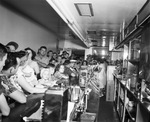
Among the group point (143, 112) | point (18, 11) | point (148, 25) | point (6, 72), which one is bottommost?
point (143, 112)

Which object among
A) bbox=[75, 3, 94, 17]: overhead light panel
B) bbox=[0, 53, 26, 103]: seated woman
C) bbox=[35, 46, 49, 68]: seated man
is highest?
bbox=[75, 3, 94, 17]: overhead light panel

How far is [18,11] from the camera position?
4598 millimetres

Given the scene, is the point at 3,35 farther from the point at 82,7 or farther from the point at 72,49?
the point at 72,49

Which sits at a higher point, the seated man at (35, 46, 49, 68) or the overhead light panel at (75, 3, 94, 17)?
the overhead light panel at (75, 3, 94, 17)

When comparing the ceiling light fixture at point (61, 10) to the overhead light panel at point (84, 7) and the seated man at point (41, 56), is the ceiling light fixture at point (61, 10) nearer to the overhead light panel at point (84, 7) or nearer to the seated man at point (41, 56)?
the overhead light panel at point (84, 7)

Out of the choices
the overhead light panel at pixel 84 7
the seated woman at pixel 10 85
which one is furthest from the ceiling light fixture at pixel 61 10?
the seated woman at pixel 10 85

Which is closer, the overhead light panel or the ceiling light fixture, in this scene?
the ceiling light fixture

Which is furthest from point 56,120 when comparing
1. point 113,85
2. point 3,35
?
point 113,85

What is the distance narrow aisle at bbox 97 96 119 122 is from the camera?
426cm

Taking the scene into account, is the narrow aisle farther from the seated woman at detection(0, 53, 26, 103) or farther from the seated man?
the seated woman at detection(0, 53, 26, 103)

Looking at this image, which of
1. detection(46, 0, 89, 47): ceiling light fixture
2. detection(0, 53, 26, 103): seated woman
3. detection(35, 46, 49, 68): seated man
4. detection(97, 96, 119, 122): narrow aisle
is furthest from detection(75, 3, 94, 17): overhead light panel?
detection(97, 96, 119, 122): narrow aisle

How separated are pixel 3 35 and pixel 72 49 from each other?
276 inches

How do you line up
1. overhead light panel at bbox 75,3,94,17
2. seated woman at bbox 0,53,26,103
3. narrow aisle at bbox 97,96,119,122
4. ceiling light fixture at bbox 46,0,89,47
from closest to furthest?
1. seated woman at bbox 0,53,26,103
2. ceiling light fixture at bbox 46,0,89,47
3. overhead light panel at bbox 75,3,94,17
4. narrow aisle at bbox 97,96,119,122

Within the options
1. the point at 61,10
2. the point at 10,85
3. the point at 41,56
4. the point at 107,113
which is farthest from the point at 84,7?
the point at 107,113
